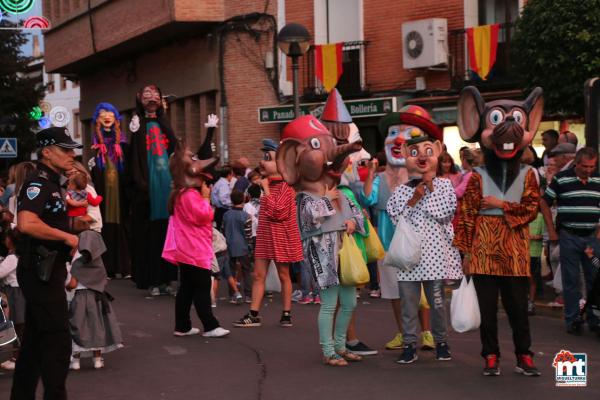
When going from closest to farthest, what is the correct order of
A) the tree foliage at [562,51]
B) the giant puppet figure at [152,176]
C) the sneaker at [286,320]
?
1. the sneaker at [286,320]
2. the giant puppet figure at [152,176]
3. the tree foliage at [562,51]

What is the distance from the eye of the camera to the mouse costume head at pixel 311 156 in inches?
394

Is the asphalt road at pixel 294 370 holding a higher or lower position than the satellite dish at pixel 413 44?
lower

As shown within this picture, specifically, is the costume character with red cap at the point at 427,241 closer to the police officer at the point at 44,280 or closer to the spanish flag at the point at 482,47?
the police officer at the point at 44,280

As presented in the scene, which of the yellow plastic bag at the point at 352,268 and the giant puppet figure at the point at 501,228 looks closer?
the giant puppet figure at the point at 501,228

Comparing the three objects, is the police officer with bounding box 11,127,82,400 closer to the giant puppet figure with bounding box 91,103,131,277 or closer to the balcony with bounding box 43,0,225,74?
the giant puppet figure with bounding box 91,103,131,277

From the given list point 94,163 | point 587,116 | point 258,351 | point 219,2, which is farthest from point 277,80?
point 258,351

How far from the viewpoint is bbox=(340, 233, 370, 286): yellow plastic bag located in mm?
9773

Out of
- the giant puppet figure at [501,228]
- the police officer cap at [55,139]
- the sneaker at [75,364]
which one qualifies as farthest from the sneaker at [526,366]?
the police officer cap at [55,139]

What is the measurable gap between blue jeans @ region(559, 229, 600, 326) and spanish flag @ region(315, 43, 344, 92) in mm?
14930

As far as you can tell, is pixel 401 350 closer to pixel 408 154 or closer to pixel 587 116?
pixel 408 154

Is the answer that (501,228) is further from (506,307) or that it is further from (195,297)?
(195,297)

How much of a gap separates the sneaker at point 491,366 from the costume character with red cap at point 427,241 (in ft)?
2.29

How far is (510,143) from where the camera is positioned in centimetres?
932

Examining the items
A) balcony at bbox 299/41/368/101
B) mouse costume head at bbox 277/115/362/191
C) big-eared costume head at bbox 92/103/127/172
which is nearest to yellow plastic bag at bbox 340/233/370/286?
mouse costume head at bbox 277/115/362/191
